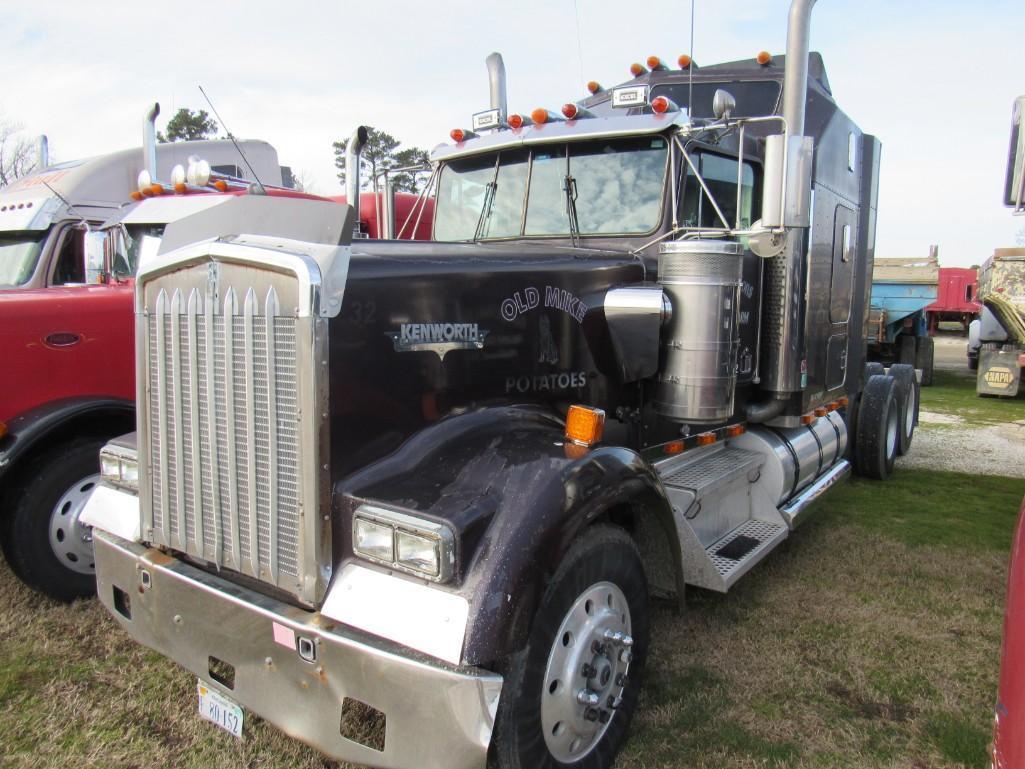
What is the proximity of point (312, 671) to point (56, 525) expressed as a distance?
2654 mm

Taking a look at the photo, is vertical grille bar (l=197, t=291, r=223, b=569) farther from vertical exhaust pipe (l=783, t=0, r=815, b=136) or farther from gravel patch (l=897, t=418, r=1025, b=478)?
gravel patch (l=897, t=418, r=1025, b=478)

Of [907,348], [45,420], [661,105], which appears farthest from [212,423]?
[907,348]

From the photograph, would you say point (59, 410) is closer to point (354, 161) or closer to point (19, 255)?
point (354, 161)

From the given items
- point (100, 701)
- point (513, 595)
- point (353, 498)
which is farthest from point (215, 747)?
point (513, 595)

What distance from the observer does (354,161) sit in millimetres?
3498

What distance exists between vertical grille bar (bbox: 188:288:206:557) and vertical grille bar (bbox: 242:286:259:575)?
25 centimetres

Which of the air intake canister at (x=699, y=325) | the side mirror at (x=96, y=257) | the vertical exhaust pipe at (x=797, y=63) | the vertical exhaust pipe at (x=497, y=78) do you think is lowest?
the air intake canister at (x=699, y=325)

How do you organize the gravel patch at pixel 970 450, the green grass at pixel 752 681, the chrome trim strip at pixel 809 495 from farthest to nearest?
the gravel patch at pixel 970 450 → the chrome trim strip at pixel 809 495 → the green grass at pixel 752 681

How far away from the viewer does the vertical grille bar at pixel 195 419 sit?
252 cm

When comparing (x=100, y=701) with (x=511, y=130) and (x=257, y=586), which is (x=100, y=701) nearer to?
(x=257, y=586)

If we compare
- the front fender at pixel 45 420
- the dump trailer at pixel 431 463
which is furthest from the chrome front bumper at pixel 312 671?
the front fender at pixel 45 420

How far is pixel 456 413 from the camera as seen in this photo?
2701 millimetres

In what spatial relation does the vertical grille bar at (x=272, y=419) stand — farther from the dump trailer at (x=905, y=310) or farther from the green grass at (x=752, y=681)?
the dump trailer at (x=905, y=310)

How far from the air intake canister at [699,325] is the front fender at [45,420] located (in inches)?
117
